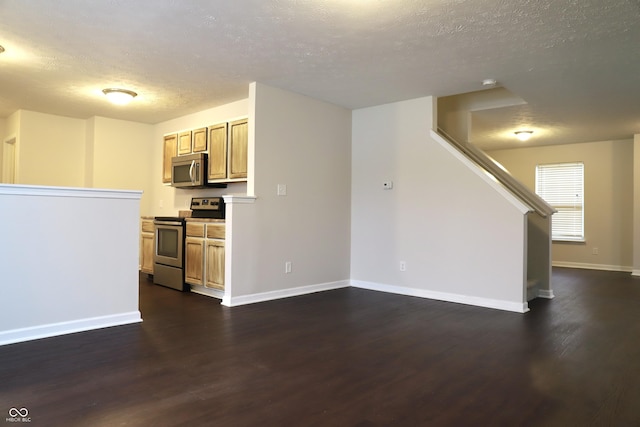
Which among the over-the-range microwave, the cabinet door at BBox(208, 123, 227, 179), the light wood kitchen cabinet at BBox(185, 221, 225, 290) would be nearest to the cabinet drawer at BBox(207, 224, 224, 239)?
the light wood kitchen cabinet at BBox(185, 221, 225, 290)

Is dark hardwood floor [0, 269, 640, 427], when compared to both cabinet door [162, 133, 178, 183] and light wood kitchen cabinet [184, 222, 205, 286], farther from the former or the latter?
cabinet door [162, 133, 178, 183]

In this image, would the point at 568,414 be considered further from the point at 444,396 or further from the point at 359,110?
the point at 359,110

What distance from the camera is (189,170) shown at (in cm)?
578

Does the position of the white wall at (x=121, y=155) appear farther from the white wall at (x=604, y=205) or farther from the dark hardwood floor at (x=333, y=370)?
the white wall at (x=604, y=205)

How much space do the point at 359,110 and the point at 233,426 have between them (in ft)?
15.0

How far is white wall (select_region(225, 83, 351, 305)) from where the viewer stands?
183 inches

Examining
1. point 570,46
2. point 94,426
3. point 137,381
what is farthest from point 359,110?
point 94,426

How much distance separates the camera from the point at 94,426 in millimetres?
1915

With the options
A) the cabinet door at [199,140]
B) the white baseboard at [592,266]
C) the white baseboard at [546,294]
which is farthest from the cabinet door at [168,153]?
the white baseboard at [592,266]

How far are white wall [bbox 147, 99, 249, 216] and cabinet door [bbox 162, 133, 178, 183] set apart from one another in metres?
0.19

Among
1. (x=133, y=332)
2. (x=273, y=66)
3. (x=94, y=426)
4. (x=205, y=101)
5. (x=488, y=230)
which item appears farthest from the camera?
(x=205, y=101)

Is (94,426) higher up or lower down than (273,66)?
lower down

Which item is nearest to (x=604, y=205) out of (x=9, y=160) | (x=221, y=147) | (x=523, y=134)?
(x=523, y=134)

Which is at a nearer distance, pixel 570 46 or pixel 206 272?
pixel 570 46
